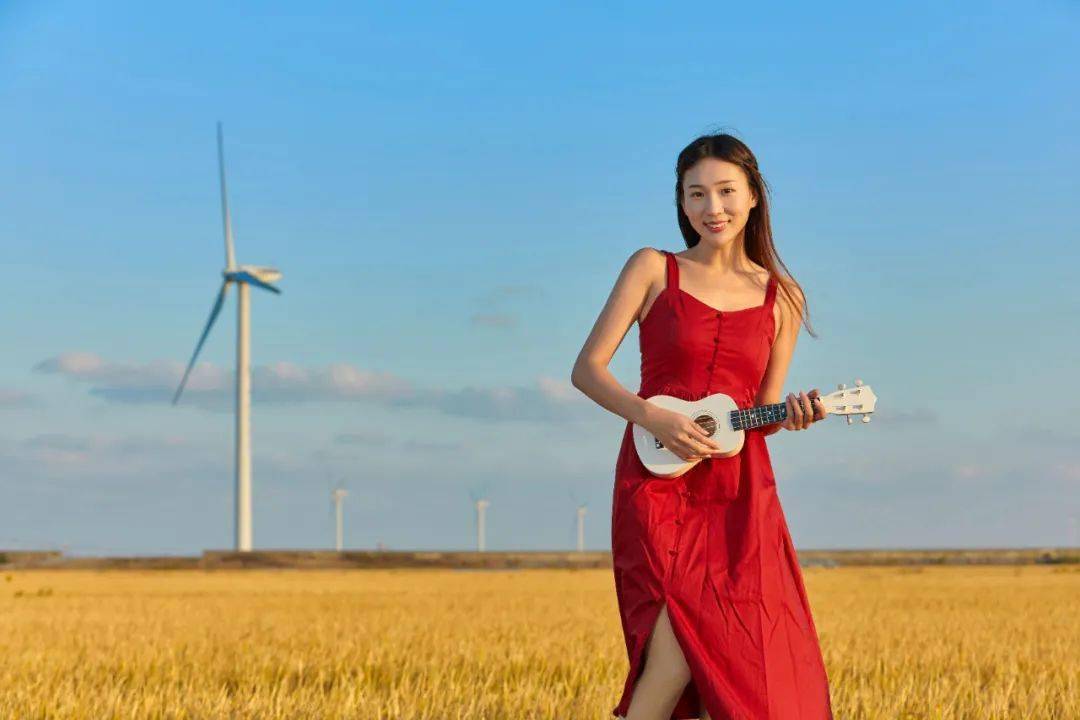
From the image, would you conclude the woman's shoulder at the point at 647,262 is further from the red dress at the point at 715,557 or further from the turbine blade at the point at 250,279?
the turbine blade at the point at 250,279

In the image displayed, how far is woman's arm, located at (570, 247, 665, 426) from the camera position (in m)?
5.52

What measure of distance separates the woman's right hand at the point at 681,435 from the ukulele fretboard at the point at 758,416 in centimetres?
16

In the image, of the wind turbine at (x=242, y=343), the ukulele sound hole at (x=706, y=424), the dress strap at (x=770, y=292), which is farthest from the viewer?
the wind turbine at (x=242, y=343)

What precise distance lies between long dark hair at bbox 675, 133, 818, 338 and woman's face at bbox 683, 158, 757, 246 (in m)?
0.04

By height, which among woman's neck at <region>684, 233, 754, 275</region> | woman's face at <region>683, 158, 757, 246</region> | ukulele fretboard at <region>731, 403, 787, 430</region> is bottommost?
ukulele fretboard at <region>731, 403, 787, 430</region>

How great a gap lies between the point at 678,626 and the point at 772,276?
1.66 meters

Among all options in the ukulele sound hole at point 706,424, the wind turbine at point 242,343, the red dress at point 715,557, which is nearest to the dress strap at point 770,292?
the red dress at point 715,557

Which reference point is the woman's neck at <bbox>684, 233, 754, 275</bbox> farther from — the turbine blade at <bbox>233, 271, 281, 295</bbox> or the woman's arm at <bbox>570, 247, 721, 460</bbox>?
the turbine blade at <bbox>233, 271, 281, 295</bbox>

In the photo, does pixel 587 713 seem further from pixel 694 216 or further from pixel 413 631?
pixel 413 631

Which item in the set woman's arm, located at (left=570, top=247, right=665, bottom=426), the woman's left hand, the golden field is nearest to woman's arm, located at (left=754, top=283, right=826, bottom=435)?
the woman's left hand

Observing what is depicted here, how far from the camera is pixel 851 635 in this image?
16.0m

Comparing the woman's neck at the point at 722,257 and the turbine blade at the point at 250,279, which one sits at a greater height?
the turbine blade at the point at 250,279

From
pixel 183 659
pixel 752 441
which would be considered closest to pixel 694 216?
pixel 752 441

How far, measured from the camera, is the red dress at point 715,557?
511 cm
